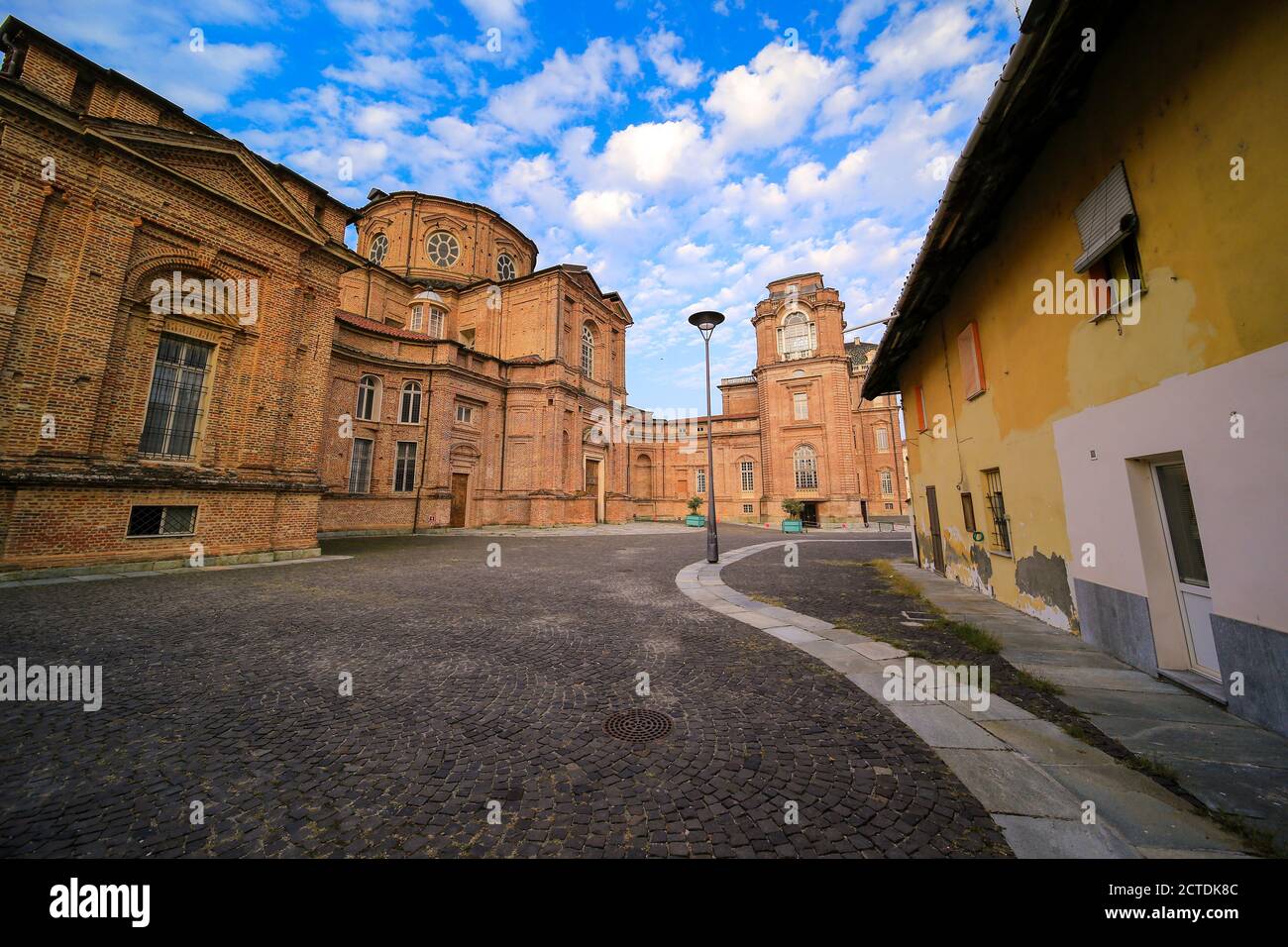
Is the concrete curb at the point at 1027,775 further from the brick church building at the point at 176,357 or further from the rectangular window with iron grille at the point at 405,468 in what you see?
the rectangular window with iron grille at the point at 405,468

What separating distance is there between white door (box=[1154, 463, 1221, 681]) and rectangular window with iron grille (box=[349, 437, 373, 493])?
24280 millimetres

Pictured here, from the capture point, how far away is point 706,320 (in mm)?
13766

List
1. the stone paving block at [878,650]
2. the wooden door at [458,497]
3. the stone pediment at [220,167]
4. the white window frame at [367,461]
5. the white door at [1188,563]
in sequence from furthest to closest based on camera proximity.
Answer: the wooden door at [458,497]
the white window frame at [367,461]
the stone pediment at [220,167]
the stone paving block at [878,650]
the white door at [1188,563]

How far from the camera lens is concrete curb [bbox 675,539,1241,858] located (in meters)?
1.99

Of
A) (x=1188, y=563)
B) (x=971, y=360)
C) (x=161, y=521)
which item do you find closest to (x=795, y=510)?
(x=971, y=360)

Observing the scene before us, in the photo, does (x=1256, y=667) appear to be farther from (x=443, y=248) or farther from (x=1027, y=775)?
(x=443, y=248)

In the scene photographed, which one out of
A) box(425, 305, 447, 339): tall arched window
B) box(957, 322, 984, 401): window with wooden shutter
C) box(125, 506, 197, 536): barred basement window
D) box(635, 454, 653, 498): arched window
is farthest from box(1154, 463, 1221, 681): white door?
box(635, 454, 653, 498): arched window

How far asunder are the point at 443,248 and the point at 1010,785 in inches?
1466

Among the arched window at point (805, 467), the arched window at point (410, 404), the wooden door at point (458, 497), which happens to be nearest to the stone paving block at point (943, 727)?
the wooden door at point (458, 497)

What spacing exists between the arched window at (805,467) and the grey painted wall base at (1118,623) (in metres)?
28.1

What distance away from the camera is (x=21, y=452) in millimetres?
8422

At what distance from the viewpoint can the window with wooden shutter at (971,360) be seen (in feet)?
23.6

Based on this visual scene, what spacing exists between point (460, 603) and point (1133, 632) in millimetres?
8192

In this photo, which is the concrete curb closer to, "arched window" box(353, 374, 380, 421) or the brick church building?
the brick church building
